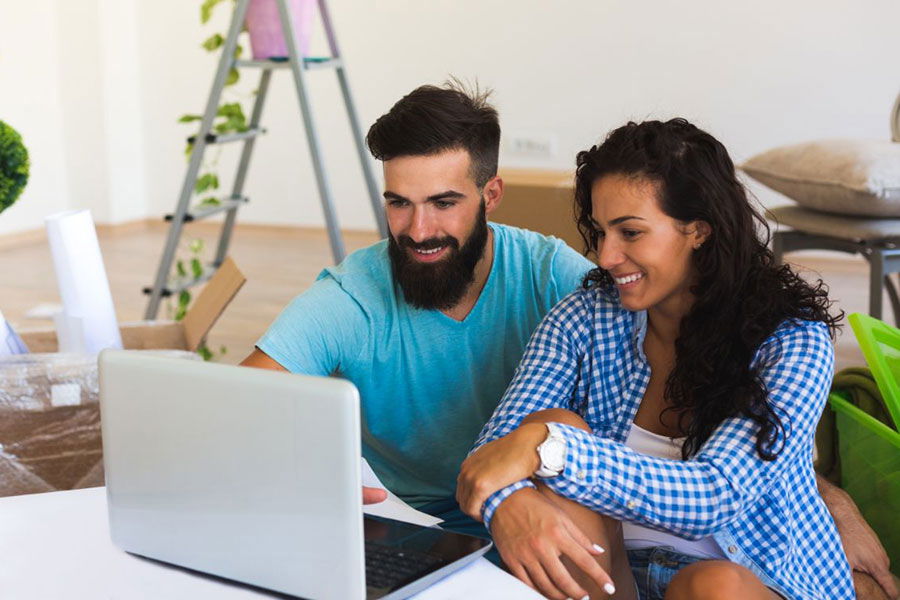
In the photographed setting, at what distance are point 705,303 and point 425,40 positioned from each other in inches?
161

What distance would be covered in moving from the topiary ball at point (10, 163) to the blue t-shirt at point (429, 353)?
1.86 feet

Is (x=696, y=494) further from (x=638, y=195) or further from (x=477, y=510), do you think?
(x=638, y=195)

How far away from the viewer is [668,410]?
160 centimetres

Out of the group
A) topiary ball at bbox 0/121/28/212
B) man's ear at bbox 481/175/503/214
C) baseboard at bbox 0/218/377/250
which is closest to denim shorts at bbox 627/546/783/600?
man's ear at bbox 481/175/503/214

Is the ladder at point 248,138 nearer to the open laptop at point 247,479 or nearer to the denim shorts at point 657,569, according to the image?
the denim shorts at point 657,569

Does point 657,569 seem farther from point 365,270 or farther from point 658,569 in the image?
point 365,270

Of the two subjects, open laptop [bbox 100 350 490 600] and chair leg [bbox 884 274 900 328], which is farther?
chair leg [bbox 884 274 900 328]

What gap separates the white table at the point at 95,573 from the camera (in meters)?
1.11

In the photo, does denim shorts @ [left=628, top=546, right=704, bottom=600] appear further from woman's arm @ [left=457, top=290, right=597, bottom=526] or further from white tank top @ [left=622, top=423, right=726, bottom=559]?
woman's arm @ [left=457, top=290, right=597, bottom=526]

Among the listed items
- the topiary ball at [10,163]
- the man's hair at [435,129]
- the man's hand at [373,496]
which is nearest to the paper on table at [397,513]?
the man's hand at [373,496]

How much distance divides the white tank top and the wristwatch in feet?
0.62

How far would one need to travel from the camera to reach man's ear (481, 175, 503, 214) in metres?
1.93

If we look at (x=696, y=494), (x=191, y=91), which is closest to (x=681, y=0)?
(x=191, y=91)

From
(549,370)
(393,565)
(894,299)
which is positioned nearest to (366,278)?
(549,370)
